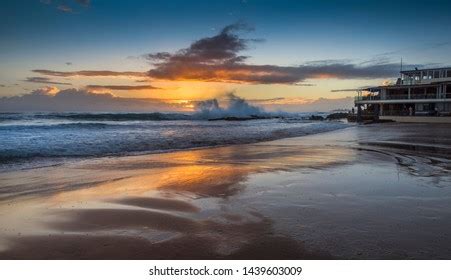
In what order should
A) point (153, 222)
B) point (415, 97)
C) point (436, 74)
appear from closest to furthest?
point (153, 222), point (415, 97), point (436, 74)

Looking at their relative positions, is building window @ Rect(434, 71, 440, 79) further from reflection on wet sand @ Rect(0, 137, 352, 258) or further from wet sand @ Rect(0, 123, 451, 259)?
reflection on wet sand @ Rect(0, 137, 352, 258)

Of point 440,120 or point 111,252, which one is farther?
point 440,120

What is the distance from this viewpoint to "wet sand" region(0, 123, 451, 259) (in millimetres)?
4000

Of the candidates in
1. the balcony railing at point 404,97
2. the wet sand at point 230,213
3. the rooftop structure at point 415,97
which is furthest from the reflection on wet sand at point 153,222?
the balcony railing at point 404,97

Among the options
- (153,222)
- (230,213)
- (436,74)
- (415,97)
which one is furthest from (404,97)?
(153,222)

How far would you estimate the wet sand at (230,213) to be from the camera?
4000mm

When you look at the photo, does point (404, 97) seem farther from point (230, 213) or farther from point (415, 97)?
point (230, 213)

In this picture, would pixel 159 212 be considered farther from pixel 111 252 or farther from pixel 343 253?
pixel 343 253

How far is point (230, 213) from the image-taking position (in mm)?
5320

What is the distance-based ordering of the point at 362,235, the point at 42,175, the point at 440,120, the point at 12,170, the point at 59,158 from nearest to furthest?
1. the point at 362,235
2. the point at 42,175
3. the point at 12,170
4. the point at 59,158
5. the point at 440,120

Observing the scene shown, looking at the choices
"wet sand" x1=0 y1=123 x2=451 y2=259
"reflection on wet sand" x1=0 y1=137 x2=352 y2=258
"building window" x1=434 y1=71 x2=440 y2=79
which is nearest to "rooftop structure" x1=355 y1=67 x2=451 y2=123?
"building window" x1=434 y1=71 x2=440 y2=79

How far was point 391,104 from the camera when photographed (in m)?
46.2
